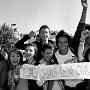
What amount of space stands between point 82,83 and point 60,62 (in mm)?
816

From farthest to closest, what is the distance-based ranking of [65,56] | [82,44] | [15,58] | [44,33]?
[44,33] → [15,58] → [65,56] → [82,44]

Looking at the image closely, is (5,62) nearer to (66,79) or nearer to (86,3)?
(66,79)

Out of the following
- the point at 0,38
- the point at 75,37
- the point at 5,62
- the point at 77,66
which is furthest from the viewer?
the point at 0,38

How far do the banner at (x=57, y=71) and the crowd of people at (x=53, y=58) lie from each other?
98 millimetres

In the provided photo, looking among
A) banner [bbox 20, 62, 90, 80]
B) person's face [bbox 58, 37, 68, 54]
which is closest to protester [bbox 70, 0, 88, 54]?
person's face [bbox 58, 37, 68, 54]

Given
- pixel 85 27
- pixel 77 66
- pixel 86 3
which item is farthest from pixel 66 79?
pixel 86 3

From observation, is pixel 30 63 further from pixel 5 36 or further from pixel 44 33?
pixel 5 36

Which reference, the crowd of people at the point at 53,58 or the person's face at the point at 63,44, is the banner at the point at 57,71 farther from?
the person's face at the point at 63,44

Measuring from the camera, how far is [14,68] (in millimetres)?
5180

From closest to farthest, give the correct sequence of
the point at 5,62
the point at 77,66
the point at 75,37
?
the point at 77,66 < the point at 75,37 < the point at 5,62

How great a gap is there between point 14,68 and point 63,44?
1.48 meters

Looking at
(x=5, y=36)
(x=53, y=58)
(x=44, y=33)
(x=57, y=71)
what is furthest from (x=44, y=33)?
(x=5, y=36)

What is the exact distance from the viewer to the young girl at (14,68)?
4930 millimetres

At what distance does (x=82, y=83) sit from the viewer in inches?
193
